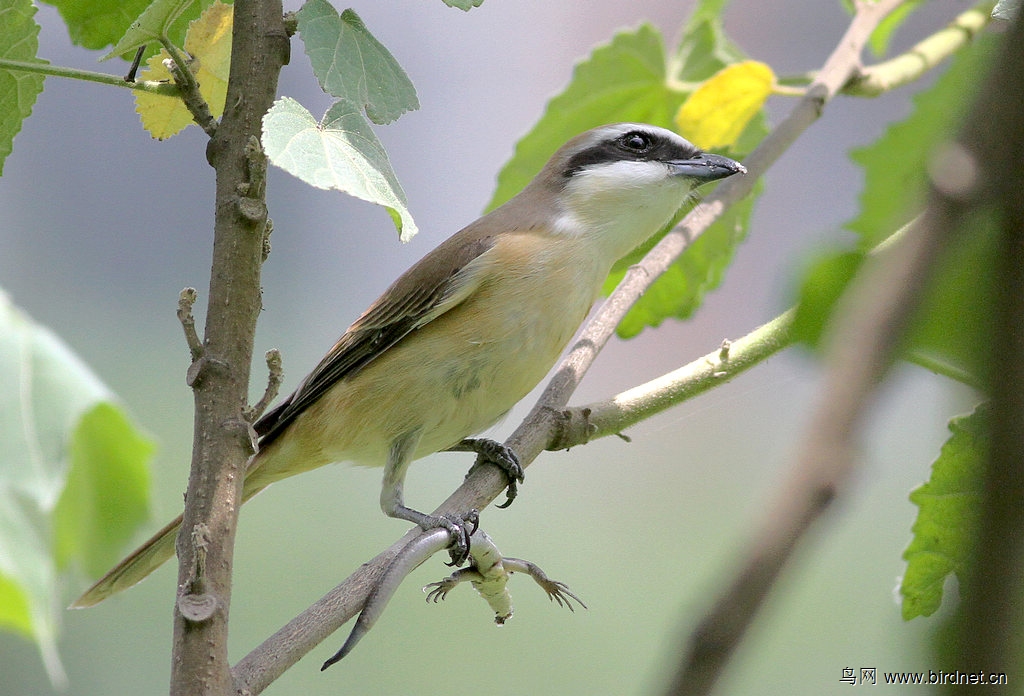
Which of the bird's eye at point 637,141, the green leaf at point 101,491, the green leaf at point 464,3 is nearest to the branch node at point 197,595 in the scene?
the green leaf at point 101,491

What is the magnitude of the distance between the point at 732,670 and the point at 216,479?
1.00 metres

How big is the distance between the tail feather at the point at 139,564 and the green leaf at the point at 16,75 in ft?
3.34

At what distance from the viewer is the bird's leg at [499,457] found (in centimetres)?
199

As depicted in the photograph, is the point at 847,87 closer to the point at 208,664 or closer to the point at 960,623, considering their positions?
the point at 208,664

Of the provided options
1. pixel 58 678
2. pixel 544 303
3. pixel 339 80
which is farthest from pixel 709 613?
pixel 544 303

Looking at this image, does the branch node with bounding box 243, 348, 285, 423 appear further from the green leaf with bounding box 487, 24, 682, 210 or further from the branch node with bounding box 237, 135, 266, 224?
the green leaf with bounding box 487, 24, 682, 210

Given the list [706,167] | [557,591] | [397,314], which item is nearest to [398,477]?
[397,314]

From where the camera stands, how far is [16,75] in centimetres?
142

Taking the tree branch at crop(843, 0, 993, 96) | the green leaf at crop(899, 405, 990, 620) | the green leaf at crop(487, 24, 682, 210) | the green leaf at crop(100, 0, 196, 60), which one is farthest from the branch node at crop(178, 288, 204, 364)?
the tree branch at crop(843, 0, 993, 96)

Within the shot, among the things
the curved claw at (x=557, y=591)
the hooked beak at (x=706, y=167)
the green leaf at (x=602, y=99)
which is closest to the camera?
the curved claw at (x=557, y=591)

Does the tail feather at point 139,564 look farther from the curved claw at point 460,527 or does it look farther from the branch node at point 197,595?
the branch node at point 197,595

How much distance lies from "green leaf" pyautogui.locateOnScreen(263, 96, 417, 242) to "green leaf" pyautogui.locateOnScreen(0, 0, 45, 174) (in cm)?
44

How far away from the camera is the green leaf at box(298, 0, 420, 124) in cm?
131

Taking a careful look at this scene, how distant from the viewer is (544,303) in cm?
243
